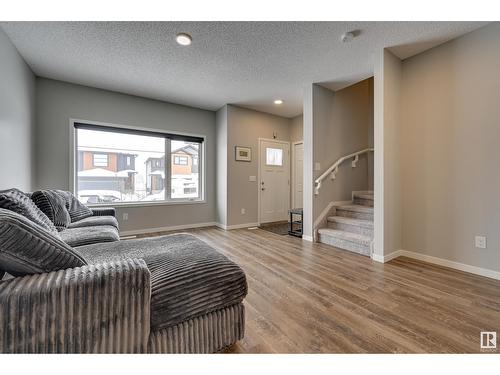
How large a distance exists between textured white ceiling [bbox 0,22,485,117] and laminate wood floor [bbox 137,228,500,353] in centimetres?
248

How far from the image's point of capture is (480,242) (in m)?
2.21

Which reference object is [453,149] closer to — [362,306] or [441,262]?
[441,262]

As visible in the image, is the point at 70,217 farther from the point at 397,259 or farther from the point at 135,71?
the point at 397,259

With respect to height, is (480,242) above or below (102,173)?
below

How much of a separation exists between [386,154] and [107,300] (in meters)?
2.90

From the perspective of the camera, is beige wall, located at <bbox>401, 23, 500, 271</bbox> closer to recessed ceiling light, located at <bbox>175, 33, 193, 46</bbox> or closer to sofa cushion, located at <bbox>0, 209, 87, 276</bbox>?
recessed ceiling light, located at <bbox>175, 33, 193, 46</bbox>

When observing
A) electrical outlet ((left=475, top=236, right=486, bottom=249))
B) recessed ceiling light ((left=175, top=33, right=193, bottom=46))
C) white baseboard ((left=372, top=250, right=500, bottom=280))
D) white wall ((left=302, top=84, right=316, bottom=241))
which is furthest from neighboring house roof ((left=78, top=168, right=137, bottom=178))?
electrical outlet ((left=475, top=236, right=486, bottom=249))

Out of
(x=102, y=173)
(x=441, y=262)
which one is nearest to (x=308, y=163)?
(x=441, y=262)

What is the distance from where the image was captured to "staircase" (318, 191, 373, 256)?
9.55ft

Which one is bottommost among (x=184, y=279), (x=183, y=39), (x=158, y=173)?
(x=184, y=279)

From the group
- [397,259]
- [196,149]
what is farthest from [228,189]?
[397,259]

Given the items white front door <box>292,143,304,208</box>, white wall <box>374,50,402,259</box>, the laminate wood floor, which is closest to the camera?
the laminate wood floor

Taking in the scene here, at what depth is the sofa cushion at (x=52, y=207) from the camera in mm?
2217

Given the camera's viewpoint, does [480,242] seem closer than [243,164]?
Yes
